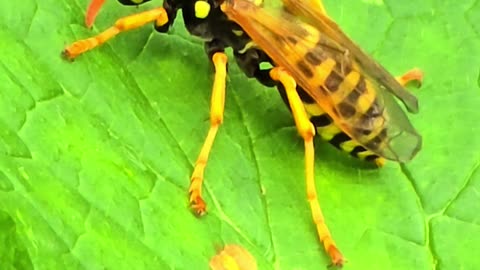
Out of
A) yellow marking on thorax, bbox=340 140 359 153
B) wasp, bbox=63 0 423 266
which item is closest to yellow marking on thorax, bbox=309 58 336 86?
wasp, bbox=63 0 423 266

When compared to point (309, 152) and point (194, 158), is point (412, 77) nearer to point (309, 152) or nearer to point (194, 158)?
point (309, 152)

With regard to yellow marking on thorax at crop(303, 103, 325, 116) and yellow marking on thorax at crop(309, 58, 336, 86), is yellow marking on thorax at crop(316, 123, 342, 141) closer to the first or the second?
yellow marking on thorax at crop(303, 103, 325, 116)

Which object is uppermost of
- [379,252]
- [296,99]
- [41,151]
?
[41,151]

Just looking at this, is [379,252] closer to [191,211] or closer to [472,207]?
[472,207]

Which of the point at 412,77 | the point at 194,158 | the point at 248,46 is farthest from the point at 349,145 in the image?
the point at 194,158

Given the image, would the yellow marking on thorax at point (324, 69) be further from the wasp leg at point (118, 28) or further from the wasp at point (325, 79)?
the wasp leg at point (118, 28)

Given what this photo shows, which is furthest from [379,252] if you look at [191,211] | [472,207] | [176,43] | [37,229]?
[37,229]

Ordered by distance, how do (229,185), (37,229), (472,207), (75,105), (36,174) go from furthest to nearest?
(472,207)
(229,185)
(75,105)
(36,174)
(37,229)
